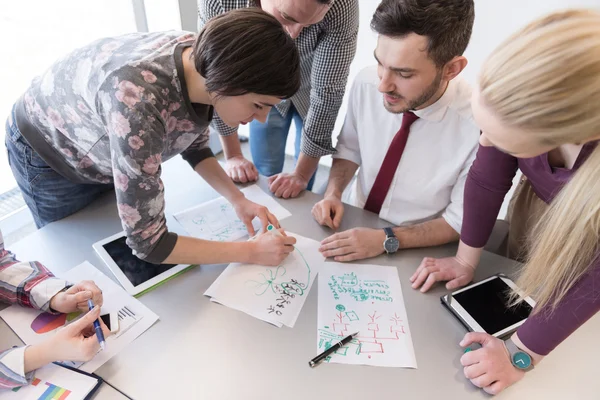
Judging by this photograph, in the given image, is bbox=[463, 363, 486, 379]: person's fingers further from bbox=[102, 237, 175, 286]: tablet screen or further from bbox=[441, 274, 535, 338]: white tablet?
bbox=[102, 237, 175, 286]: tablet screen

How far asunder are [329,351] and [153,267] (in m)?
0.45

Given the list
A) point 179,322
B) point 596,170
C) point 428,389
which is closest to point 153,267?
point 179,322

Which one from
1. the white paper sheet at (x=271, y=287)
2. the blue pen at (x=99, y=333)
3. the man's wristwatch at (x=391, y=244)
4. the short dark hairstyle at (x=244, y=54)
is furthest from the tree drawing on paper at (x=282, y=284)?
the short dark hairstyle at (x=244, y=54)

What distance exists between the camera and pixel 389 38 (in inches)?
38.7

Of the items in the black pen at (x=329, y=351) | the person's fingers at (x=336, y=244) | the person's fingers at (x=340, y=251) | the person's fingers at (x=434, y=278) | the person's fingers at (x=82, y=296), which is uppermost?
the person's fingers at (x=82, y=296)

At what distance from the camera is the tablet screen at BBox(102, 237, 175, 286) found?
3.06 ft

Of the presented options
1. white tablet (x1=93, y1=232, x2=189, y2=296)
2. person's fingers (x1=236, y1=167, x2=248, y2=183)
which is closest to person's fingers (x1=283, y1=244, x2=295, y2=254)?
white tablet (x1=93, y1=232, x2=189, y2=296)

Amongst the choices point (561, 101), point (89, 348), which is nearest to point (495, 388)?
point (561, 101)

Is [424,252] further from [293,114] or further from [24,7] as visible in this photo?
[24,7]

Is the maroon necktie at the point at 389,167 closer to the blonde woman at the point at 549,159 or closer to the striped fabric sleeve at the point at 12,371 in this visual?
the blonde woman at the point at 549,159

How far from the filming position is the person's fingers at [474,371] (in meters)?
0.76

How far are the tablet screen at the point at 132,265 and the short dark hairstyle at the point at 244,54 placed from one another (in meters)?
0.44

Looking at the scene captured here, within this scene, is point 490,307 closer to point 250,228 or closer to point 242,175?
point 250,228

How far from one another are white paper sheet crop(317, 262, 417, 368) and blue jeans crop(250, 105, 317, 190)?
0.69 meters
